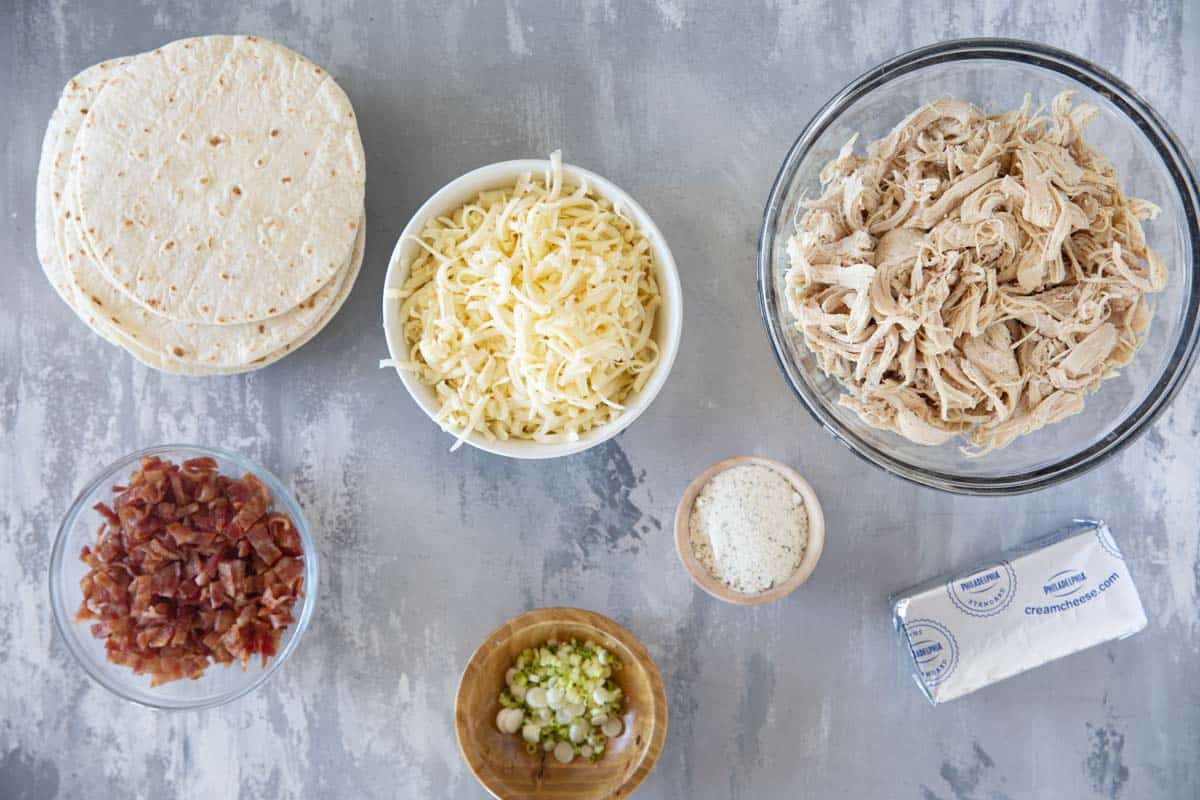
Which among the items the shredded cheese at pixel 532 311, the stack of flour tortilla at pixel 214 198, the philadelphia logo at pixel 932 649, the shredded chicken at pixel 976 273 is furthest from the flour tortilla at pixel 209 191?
the philadelphia logo at pixel 932 649

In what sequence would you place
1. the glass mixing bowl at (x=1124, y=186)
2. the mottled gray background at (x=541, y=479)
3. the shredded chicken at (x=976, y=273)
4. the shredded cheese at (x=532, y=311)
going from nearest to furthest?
the shredded chicken at (x=976, y=273), the glass mixing bowl at (x=1124, y=186), the shredded cheese at (x=532, y=311), the mottled gray background at (x=541, y=479)

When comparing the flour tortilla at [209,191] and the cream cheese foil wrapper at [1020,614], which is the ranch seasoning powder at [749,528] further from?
the flour tortilla at [209,191]

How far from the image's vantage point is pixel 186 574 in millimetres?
2061

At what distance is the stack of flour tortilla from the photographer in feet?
6.72

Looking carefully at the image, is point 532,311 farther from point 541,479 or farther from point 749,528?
point 749,528

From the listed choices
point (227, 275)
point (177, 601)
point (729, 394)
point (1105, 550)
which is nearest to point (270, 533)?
point (177, 601)

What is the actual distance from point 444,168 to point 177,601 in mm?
1191

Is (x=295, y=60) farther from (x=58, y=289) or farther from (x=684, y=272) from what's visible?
(x=684, y=272)

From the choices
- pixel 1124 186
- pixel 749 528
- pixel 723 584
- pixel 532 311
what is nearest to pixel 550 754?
pixel 723 584

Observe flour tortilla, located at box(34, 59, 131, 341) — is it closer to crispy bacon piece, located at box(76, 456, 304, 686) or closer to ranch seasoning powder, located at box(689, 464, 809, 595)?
crispy bacon piece, located at box(76, 456, 304, 686)

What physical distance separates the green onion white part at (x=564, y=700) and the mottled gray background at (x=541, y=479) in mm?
165

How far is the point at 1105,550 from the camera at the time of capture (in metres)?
2.20

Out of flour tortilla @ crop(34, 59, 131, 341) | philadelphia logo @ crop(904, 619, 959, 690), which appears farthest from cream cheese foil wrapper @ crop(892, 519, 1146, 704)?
flour tortilla @ crop(34, 59, 131, 341)

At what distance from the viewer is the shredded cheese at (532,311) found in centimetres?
193
